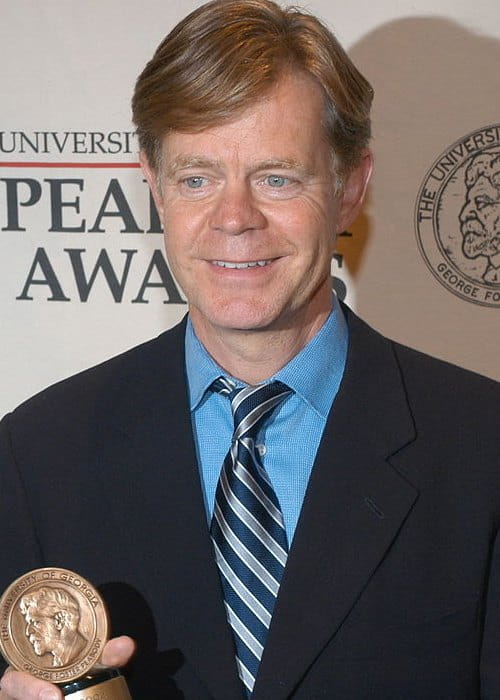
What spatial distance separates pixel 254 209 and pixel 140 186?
28.1 inches

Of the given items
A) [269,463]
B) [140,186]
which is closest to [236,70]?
[269,463]

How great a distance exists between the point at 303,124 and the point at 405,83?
0.64m

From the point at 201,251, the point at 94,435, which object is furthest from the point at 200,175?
the point at 94,435

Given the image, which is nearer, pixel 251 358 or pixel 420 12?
pixel 251 358

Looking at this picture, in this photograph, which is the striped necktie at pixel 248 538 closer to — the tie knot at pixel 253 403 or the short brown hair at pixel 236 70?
the tie knot at pixel 253 403

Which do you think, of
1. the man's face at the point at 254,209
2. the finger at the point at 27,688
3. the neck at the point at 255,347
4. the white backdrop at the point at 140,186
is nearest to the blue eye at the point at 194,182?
the man's face at the point at 254,209

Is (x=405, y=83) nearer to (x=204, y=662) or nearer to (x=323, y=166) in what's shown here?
(x=323, y=166)

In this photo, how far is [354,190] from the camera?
1426 mm

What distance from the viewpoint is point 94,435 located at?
1380 mm

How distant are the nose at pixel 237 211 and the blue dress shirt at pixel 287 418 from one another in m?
0.18

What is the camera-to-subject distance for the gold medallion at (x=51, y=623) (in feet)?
3.75

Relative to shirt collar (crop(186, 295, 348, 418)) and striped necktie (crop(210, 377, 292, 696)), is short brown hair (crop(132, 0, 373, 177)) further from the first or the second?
striped necktie (crop(210, 377, 292, 696))

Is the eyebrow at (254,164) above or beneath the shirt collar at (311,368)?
above

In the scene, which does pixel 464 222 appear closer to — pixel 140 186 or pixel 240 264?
pixel 140 186
